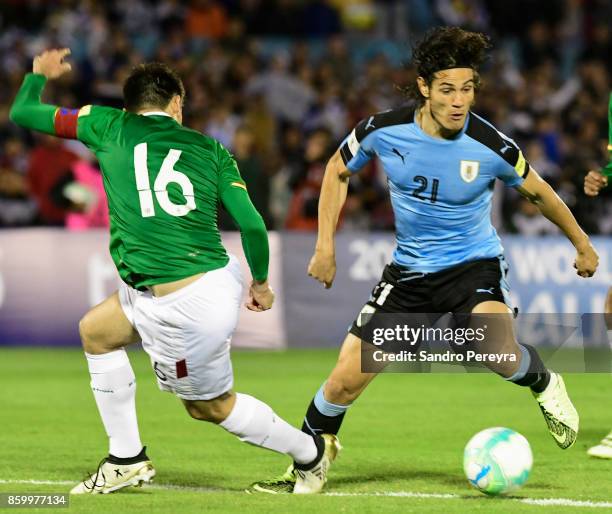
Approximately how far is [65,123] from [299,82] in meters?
13.0

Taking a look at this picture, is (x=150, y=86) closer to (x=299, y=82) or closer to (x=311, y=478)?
(x=311, y=478)

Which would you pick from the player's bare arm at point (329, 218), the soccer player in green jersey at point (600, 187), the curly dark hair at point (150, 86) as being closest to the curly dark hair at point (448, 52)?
the player's bare arm at point (329, 218)

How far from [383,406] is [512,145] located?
3.98 meters

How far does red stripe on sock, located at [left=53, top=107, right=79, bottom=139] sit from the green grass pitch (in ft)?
5.78

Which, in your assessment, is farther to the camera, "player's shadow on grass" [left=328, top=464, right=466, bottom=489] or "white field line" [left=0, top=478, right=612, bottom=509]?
"player's shadow on grass" [left=328, top=464, right=466, bottom=489]

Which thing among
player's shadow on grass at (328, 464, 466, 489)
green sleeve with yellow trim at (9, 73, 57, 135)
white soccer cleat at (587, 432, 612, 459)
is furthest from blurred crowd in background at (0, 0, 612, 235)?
green sleeve with yellow trim at (9, 73, 57, 135)

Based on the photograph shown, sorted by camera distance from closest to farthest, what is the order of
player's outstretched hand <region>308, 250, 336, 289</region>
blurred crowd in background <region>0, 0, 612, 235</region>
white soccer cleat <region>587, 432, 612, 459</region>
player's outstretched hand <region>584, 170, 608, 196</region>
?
player's outstretched hand <region>308, 250, 336, 289</region>, white soccer cleat <region>587, 432, 612, 459</region>, player's outstretched hand <region>584, 170, 608, 196</region>, blurred crowd in background <region>0, 0, 612, 235</region>

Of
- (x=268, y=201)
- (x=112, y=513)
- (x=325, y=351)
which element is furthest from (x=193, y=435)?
(x=268, y=201)

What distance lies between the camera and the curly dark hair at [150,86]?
22.2 ft

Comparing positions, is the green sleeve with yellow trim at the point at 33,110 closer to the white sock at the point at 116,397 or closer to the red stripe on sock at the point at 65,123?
the red stripe on sock at the point at 65,123

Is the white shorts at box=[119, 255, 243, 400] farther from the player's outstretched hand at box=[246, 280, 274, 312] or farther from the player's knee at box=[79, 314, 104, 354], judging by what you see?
the player's knee at box=[79, 314, 104, 354]

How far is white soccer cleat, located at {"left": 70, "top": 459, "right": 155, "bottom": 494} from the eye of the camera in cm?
692

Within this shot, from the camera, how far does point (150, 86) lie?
22.2 feet

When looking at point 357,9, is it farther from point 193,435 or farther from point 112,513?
point 112,513
